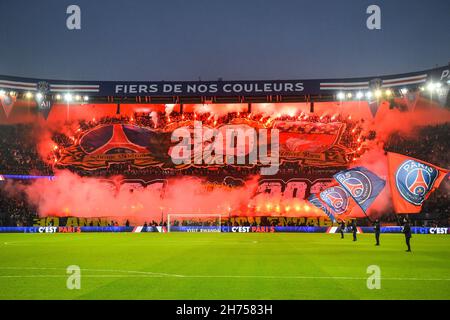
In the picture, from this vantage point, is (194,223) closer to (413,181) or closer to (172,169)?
(172,169)

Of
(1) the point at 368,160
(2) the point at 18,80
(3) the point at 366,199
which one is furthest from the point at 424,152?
(2) the point at 18,80

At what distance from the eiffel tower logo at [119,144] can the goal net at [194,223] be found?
11919 mm

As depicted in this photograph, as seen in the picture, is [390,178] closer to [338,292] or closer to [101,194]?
[101,194]

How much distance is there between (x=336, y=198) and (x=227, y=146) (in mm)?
19612

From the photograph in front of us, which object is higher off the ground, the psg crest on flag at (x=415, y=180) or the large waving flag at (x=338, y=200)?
the psg crest on flag at (x=415, y=180)

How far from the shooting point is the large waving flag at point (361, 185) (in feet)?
199

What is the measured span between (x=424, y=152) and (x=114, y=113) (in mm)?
45794

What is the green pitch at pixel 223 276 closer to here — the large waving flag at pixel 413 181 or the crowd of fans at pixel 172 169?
the large waving flag at pixel 413 181

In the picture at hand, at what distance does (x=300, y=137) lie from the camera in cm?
7569

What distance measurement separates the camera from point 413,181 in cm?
5669

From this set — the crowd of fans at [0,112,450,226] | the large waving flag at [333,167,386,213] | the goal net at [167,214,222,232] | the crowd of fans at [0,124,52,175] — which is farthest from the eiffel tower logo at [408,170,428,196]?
the crowd of fans at [0,124,52,175]

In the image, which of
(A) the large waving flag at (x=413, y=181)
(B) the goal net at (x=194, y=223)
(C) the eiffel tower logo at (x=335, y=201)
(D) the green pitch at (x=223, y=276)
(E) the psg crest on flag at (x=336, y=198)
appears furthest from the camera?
(B) the goal net at (x=194, y=223)

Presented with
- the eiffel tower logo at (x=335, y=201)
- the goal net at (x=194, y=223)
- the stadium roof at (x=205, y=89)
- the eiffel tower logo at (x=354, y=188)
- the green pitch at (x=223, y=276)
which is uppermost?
the stadium roof at (x=205, y=89)

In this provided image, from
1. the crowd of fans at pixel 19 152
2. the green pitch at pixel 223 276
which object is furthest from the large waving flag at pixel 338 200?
the crowd of fans at pixel 19 152
